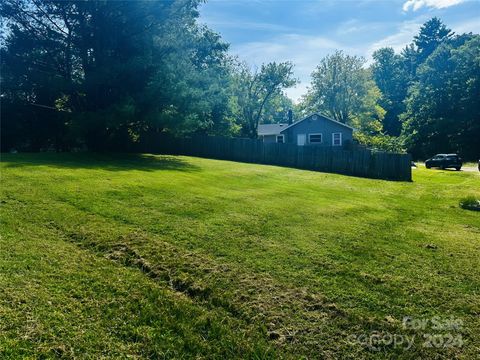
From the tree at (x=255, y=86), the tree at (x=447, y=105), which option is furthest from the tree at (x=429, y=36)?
the tree at (x=255, y=86)

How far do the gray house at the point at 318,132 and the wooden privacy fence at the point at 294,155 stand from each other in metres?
7.81

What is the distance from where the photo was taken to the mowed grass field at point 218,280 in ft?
9.90

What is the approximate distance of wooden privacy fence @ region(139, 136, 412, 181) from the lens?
18.6 m

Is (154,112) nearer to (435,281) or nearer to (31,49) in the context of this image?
(31,49)

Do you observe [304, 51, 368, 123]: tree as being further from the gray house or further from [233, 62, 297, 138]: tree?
the gray house

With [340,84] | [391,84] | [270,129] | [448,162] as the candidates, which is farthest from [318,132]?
[391,84]

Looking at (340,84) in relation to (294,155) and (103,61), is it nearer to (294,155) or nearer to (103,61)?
(294,155)

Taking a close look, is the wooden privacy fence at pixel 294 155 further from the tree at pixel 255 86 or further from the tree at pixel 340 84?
the tree at pixel 340 84

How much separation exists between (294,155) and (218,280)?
19244mm

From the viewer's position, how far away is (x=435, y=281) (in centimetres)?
435

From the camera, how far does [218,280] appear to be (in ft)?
13.1

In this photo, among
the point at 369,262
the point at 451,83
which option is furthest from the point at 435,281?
the point at 451,83

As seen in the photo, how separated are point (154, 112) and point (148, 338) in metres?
15.6

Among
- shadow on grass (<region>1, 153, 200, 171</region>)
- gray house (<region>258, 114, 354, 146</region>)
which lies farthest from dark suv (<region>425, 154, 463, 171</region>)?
shadow on grass (<region>1, 153, 200, 171</region>)
